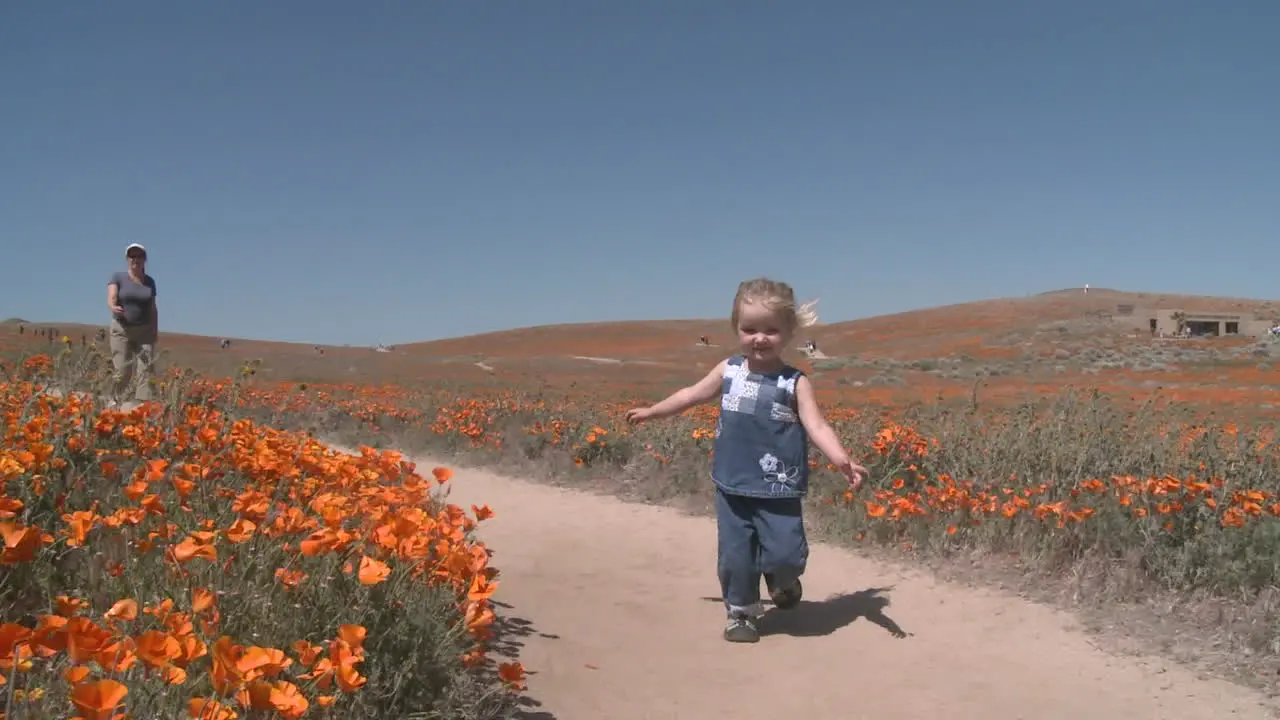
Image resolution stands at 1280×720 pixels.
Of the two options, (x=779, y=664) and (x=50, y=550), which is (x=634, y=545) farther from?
(x=50, y=550)

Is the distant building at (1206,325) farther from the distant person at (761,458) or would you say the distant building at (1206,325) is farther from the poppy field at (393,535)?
the distant person at (761,458)

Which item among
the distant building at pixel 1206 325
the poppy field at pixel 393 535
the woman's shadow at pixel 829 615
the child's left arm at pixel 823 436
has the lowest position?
the woman's shadow at pixel 829 615

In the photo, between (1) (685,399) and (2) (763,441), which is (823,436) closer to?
(2) (763,441)

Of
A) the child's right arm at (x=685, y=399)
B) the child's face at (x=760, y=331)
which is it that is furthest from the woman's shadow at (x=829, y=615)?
the child's face at (x=760, y=331)

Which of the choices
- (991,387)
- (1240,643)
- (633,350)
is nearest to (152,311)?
(1240,643)

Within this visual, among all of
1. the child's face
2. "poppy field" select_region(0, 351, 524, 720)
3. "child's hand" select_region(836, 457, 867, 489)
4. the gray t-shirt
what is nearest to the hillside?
the gray t-shirt

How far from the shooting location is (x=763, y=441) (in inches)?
175

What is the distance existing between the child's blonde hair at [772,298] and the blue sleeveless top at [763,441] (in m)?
0.29

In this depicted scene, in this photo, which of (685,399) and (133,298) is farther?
(133,298)

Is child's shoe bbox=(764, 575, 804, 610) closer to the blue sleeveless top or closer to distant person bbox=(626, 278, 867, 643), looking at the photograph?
distant person bbox=(626, 278, 867, 643)

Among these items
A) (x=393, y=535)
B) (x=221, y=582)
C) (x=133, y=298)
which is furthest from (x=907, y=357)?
(x=221, y=582)

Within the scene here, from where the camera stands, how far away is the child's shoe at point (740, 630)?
426 centimetres

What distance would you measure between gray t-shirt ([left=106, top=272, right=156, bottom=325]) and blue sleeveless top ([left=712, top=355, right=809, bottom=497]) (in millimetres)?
7055

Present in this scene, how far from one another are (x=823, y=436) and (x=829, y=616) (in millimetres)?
1105
